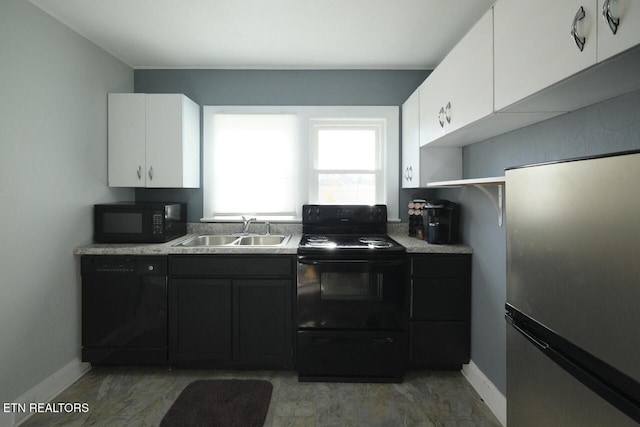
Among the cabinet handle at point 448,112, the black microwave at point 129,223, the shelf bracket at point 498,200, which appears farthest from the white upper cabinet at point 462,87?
the black microwave at point 129,223

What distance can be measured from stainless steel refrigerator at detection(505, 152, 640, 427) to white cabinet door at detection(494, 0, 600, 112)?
0.36 meters

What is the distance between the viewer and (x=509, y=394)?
1105 mm

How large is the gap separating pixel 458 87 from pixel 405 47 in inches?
38.7

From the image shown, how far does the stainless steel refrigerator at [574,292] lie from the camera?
654 mm

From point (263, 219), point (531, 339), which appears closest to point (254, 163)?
point (263, 219)

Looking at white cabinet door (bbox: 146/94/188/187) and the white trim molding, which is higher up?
white cabinet door (bbox: 146/94/188/187)

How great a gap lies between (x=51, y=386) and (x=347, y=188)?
104 inches

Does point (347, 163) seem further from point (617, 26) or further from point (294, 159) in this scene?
point (617, 26)

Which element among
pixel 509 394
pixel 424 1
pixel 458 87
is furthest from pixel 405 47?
pixel 509 394

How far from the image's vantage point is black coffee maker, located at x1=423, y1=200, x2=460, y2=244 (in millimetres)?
2463

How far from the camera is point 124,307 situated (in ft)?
7.69

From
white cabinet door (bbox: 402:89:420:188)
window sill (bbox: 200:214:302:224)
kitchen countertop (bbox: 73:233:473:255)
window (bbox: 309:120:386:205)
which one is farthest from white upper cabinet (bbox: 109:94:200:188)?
white cabinet door (bbox: 402:89:420:188)

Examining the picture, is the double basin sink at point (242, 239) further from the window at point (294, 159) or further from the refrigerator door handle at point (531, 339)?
the refrigerator door handle at point (531, 339)

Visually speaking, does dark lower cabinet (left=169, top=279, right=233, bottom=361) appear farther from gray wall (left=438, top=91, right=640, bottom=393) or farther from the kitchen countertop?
gray wall (left=438, top=91, right=640, bottom=393)
